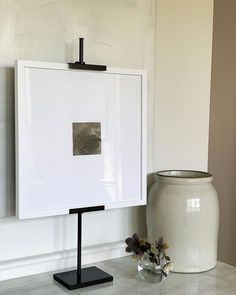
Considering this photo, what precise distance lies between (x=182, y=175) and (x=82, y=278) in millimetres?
518

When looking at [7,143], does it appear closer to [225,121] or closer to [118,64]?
[118,64]

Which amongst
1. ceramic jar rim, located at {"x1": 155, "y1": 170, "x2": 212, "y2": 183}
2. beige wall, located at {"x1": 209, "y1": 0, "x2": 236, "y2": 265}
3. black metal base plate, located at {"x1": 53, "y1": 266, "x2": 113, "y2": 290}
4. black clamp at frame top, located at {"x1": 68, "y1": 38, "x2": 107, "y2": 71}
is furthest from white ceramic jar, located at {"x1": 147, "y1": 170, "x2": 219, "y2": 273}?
beige wall, located at {"x1": 209, "y1": 0, "x2": 236, "y2": 265}

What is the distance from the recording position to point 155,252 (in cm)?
137

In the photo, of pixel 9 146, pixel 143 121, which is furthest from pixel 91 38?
pixel 9 146

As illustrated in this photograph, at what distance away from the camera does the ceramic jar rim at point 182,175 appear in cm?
149

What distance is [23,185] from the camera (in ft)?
4.20

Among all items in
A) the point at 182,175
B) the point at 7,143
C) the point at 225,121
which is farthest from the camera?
the point at 225,121

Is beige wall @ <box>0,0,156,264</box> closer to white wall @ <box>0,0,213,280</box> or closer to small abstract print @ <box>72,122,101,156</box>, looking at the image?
white wall @ <box>0,0,213,280</box>

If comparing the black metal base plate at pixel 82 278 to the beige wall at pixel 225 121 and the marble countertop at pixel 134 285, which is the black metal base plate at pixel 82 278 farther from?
the beige wall at pixel 225 121

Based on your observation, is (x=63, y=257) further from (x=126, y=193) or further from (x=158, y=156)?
(x=158, y=156)

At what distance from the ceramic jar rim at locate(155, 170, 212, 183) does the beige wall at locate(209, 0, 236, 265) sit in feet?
1.99

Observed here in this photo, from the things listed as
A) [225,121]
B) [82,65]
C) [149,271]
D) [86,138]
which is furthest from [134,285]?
[225,121]

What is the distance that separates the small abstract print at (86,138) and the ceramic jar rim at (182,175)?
246 millimetres

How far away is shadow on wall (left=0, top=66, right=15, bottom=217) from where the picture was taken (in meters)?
1.31
